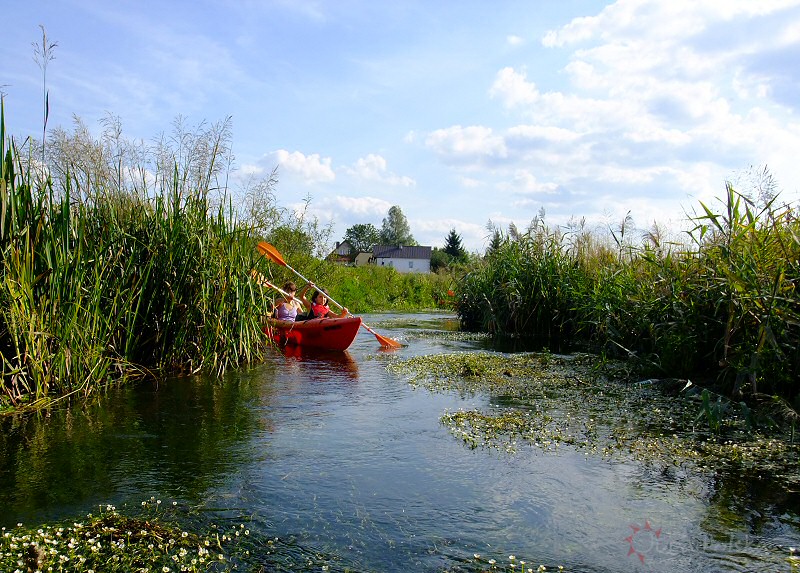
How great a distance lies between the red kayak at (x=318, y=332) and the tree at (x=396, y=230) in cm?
7781

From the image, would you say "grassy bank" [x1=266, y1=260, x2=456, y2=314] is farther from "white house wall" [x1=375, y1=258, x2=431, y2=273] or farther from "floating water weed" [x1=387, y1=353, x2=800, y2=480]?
"white house wall" [x1=375, y1=258, x2=431, y2=273]

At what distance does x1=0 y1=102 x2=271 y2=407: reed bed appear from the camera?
5785mm

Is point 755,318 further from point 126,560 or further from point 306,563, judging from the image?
point 126,560

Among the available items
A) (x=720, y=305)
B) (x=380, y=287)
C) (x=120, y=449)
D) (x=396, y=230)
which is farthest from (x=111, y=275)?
A: (x=396, y=230)

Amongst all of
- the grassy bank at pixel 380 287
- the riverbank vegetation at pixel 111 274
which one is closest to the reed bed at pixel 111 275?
the riverbank vegetation at pixel 111 274

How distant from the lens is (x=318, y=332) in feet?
38.2

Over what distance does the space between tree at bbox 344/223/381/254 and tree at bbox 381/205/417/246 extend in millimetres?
1114

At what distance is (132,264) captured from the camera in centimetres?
742

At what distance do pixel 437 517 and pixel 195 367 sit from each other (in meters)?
4.99

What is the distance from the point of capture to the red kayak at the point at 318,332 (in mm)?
11422

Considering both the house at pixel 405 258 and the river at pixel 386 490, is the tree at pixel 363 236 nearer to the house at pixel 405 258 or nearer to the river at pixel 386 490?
the house at pixel 405 258

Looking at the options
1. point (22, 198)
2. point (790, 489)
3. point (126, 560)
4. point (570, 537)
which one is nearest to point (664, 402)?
point (790, 489)

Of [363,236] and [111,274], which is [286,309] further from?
[363,236]

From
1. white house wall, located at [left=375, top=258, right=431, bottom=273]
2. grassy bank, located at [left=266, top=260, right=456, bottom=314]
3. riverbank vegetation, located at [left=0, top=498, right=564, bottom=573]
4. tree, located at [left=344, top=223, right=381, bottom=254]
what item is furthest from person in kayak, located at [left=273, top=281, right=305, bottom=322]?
tree, located at [left=344, top=223, right=381, bottom=254]
